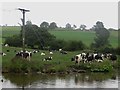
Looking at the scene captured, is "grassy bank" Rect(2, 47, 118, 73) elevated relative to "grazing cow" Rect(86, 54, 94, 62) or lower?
lower

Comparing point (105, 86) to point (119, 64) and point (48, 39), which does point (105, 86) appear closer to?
point (119, 64)

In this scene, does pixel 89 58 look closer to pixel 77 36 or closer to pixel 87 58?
pixel 87 58

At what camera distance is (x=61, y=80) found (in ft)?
124

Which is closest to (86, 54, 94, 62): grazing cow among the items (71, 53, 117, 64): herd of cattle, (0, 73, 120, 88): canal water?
(71, 53, 117, 64): herd of cattle

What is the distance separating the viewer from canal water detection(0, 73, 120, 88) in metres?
33.7

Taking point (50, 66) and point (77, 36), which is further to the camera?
point (77, 36)

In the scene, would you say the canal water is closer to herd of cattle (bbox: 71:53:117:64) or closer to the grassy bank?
the grassy bank

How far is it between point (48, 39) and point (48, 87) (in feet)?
118

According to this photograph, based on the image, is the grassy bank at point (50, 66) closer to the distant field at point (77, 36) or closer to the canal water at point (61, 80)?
the canal water at point (61, 80)

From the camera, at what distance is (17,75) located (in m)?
40.7

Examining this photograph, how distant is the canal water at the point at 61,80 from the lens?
1327 inches

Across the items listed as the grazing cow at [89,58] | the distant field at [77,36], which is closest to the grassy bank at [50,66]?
the grazing cow at [89,58]

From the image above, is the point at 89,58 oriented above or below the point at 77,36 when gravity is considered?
below

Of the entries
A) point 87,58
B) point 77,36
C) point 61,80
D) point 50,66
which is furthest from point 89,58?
point 77,36
